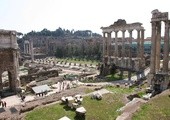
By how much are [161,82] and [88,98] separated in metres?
10.4

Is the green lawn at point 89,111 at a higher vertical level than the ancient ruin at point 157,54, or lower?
lower

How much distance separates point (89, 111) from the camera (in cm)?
1652

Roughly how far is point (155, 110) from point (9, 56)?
24.5 meters

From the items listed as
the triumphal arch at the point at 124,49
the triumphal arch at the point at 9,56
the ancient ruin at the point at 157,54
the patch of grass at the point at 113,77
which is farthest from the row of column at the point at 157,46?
the triumphal arch at the point at 9,56

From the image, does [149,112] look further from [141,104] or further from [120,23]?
[120,23]

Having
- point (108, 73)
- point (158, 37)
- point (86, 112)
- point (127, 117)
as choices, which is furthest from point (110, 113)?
point (108, 73)

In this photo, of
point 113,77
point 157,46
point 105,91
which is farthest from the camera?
point 113,77

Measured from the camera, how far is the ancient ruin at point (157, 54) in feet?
84.1

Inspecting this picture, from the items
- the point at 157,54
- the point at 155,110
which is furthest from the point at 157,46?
the point at 155,110

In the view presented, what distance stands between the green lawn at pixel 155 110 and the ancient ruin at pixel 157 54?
8249 millimetres

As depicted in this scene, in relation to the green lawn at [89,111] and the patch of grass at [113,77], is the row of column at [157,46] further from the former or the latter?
the patch of grass at [113,77]

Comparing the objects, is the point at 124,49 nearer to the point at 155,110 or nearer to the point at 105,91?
the point at 105,91

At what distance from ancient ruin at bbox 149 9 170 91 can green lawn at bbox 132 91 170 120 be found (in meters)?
8.25

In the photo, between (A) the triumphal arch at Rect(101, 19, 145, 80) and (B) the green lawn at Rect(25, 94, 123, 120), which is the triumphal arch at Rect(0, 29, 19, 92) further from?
(A) the triumphal arch at Rect(101, 19, 145, 80)
